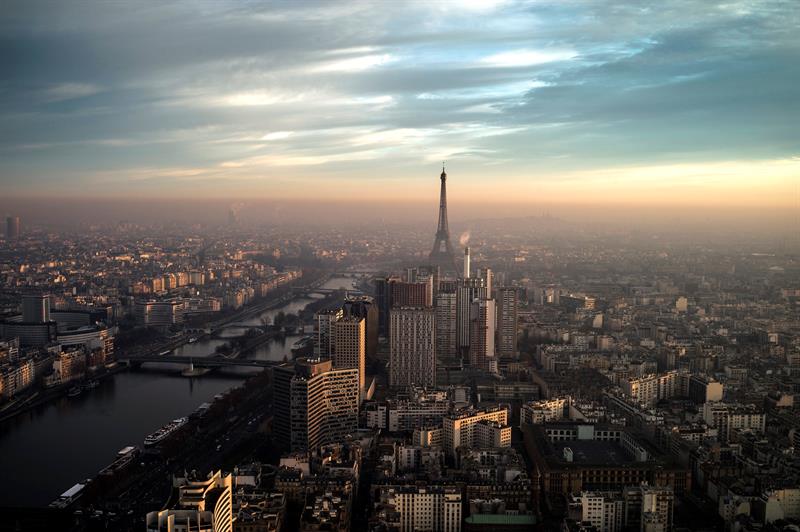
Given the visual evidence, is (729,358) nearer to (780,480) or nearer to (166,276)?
(780,480)

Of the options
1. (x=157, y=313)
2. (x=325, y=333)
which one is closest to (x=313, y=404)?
(x=325, y=333)

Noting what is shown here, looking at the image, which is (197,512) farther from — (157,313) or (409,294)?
(157,313)

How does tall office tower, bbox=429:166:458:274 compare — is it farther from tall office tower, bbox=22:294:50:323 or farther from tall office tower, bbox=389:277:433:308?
tall office tower, bbox=22:294:50:323

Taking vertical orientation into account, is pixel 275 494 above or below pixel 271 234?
below

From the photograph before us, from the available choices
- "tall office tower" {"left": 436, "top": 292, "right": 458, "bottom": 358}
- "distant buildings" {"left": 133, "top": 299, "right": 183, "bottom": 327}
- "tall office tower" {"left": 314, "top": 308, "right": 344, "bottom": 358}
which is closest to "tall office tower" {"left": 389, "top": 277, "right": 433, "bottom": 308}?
"tall office tower" {"left": 436, "top": 292, "right": 458, "bottom": 358}

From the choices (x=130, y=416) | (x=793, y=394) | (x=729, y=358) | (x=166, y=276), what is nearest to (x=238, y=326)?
(x=166, y=276)

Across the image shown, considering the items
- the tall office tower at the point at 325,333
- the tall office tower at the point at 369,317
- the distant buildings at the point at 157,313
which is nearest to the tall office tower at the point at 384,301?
the tall office tower at the point at 369,317
